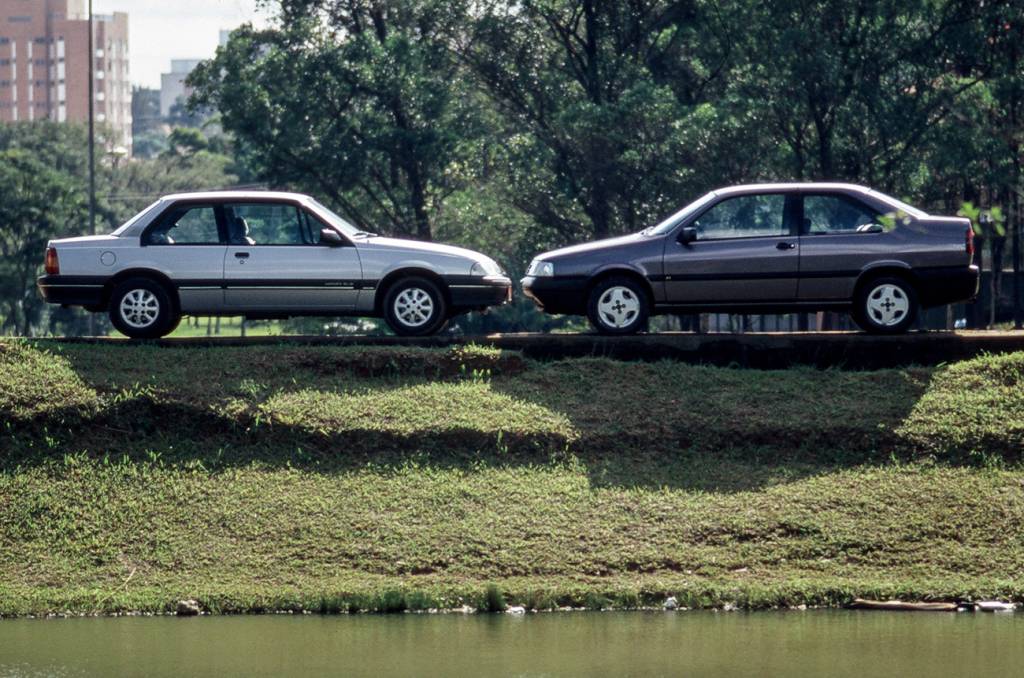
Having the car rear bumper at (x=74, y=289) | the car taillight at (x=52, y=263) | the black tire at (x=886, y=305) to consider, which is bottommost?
the black tire at (x=886, y=305)

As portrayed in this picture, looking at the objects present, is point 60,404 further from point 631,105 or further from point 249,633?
point 631,105

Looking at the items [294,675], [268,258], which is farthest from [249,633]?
[268,258]

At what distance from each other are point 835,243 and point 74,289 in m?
7.47

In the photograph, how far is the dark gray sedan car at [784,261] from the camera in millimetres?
15469

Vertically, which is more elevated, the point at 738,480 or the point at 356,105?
the point at 356,105

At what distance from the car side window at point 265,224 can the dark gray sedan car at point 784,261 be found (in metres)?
2.50

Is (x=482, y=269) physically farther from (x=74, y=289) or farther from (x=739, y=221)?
(x=74, y=289)

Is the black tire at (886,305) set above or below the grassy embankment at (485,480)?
above

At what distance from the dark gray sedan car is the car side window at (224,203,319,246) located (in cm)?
250

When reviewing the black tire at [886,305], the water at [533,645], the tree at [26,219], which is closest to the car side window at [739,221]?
the black tire at [886,305]

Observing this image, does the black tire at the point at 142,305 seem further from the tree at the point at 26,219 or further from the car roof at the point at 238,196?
the tree at the point at 26,219

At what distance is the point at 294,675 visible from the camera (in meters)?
9.33

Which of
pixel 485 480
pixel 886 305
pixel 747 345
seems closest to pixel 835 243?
pixel 886 305

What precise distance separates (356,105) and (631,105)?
24.1ft
